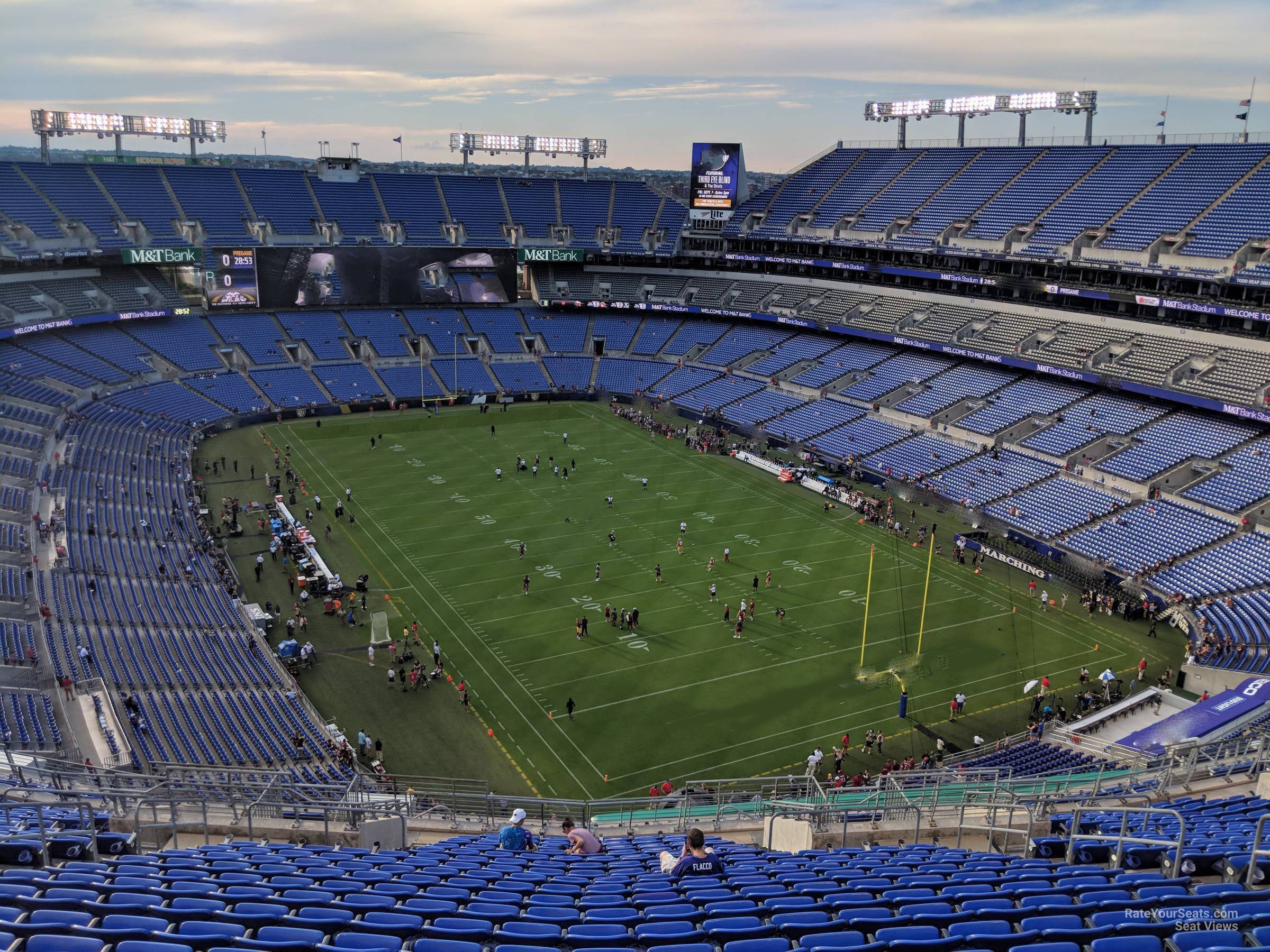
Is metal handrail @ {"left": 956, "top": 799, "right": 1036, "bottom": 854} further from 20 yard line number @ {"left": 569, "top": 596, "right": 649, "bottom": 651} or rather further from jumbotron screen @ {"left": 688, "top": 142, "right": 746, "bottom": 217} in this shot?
jumbotron screen @ {"left": 688, "top": 142, "right": 746, "bottom": 217}

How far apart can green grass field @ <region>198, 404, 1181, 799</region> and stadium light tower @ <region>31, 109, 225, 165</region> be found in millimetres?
30479

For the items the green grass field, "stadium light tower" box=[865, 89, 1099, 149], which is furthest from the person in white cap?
"stadium light tower" box=[865, 89, 1099, 149]

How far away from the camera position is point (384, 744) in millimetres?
26469

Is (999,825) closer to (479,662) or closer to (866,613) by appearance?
(866,613)

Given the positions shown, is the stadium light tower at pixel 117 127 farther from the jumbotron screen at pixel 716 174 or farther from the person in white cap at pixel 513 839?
the person in white cap at pixel 513 839

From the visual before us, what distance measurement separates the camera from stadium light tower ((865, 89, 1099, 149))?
204 ft

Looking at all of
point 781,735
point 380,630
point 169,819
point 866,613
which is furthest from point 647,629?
point 169,819

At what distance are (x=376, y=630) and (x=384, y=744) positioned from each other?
232 inches

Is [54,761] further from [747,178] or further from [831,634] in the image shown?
[747,178]

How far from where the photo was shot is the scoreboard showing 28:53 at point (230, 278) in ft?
221

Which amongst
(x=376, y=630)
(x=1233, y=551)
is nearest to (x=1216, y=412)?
(x=1233, y=551)

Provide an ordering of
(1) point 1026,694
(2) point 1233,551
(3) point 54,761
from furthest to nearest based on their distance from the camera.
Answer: (2) point 1233,551 < (1) point 1026,694 < (3) point 54,761

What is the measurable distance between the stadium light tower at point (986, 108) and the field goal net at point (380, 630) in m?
53.8

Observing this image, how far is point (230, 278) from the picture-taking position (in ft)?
223
